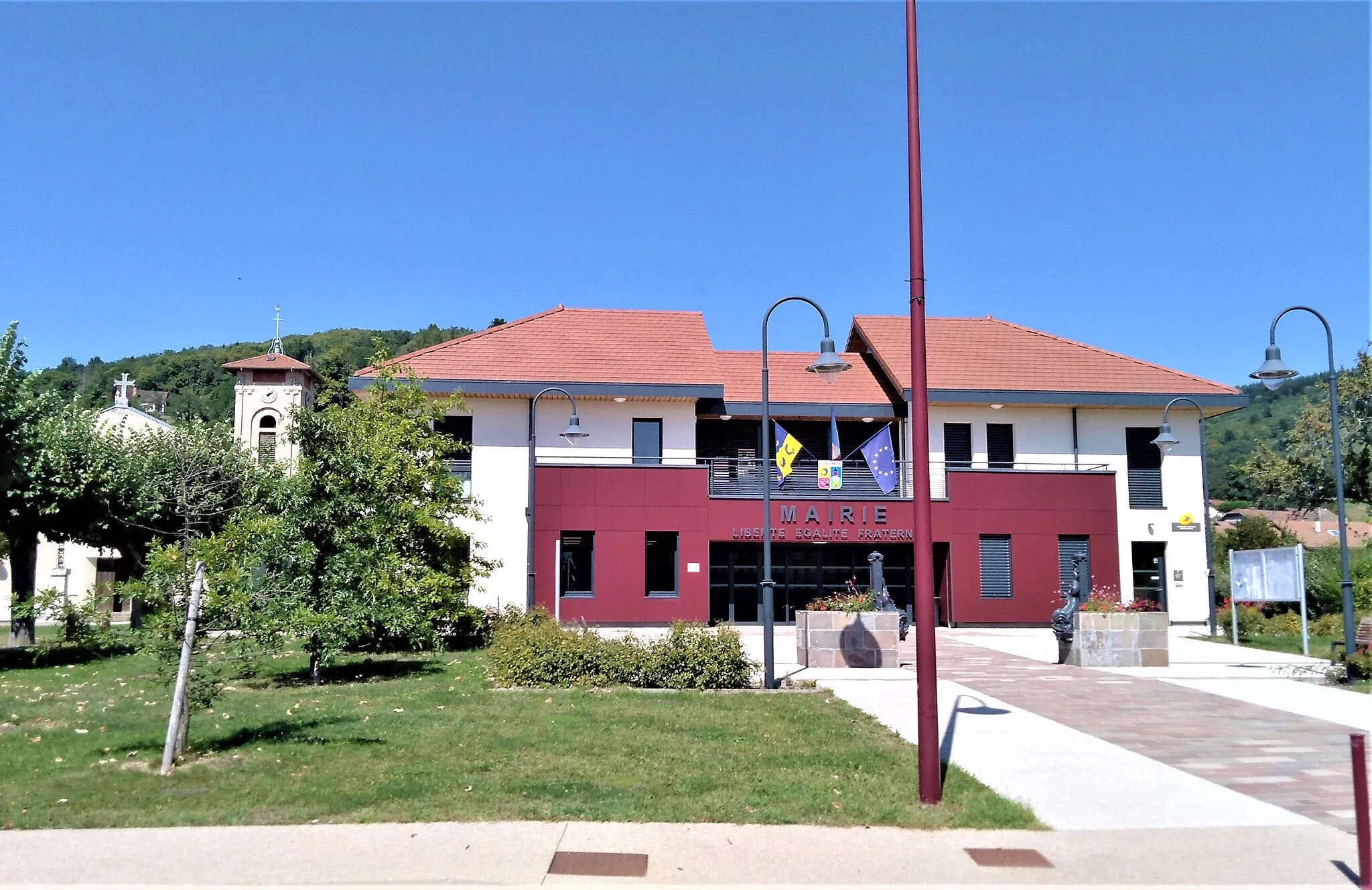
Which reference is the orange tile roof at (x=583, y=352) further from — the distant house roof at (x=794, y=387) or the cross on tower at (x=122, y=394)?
the cross on tower at (x=122, y=394)

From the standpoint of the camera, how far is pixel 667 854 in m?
6.17

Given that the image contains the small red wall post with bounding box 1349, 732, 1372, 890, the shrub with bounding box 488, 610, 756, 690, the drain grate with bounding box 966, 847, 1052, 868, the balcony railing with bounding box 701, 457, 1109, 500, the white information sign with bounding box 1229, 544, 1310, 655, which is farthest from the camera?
the balcony railing with bounding box 701, 457, 1109, 500

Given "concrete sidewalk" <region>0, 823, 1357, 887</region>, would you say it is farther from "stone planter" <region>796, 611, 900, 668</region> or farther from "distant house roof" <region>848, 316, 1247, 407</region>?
"distant house roof" <region>848, 316, 1247, 407</region>

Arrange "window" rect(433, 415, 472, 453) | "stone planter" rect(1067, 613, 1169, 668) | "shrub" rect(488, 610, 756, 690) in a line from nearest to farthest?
"shrub" rect(488, 610, 756, 690) < "stone planter" rect(1067, 613, 1169, 668) < "window" rect(433, 415, 472, 453)

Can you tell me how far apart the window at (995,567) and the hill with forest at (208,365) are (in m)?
68.5

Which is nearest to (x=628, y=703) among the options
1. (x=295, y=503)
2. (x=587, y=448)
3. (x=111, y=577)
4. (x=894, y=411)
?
(x=295, y=503)

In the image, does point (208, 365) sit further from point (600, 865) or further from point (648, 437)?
point (600, 865)

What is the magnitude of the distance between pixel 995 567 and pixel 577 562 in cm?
1228

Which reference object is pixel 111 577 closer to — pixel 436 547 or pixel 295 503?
pixel 436 547

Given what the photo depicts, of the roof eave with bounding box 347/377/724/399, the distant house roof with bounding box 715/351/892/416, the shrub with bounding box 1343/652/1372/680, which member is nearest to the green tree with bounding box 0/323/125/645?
the roof eave with bounding box 347/377/724/399

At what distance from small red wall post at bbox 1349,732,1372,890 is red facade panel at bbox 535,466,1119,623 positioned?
2341 centimetres

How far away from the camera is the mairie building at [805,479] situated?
28.6 m

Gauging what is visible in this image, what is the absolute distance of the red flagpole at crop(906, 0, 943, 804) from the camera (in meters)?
7.43

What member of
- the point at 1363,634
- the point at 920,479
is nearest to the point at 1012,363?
the point at 1363,634
